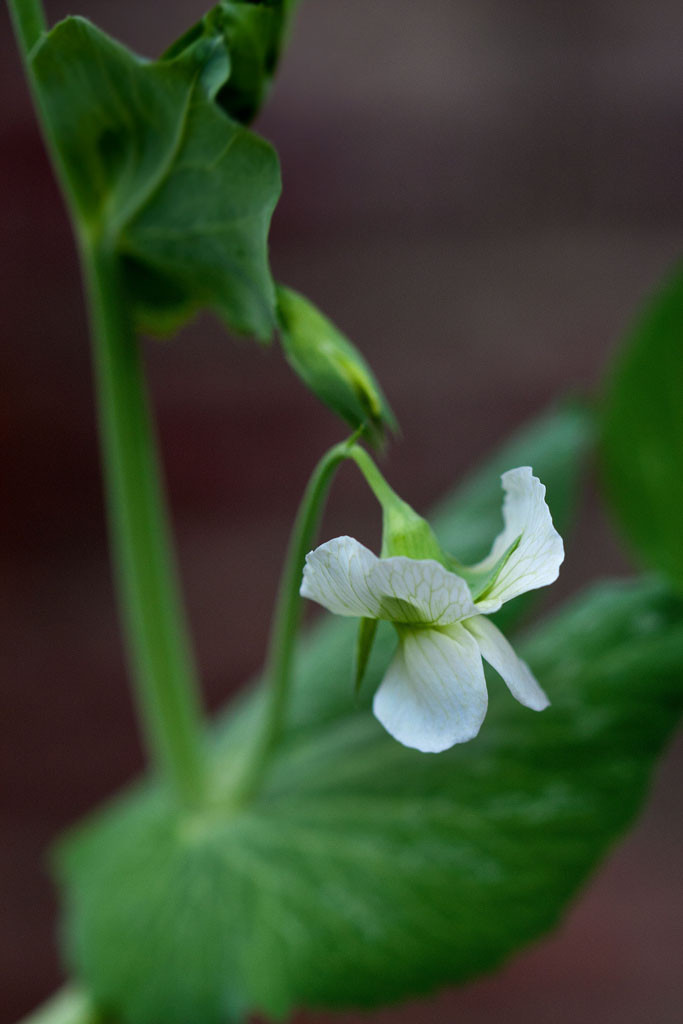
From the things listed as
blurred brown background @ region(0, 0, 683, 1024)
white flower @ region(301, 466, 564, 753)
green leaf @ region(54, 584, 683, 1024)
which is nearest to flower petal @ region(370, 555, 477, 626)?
white flower @ region(301, 466, 564, 753)

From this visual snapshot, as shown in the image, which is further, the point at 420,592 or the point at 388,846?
the point at 388,846

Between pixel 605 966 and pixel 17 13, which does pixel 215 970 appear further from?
pixel 605 966

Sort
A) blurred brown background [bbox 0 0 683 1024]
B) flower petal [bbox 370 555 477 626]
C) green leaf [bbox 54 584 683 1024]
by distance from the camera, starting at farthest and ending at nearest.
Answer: blurred brown background [bbox 0 0 683 1024] < green leaf [bbox 54 584 683 1024] < flower petal [bbox 370 555 477 626]

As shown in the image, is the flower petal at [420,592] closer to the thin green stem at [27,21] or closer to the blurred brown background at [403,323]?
the thin green stem at [27,21]

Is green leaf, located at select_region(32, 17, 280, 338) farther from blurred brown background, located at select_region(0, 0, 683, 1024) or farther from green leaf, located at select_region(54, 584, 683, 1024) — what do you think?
blurred brown background, located at select_region(0, 0, 683, 1024)

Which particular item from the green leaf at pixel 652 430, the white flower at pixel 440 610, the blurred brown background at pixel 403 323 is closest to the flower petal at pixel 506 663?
the white flower at pixel 440 610

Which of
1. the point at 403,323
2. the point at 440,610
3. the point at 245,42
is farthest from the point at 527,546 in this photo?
the point at 403,323

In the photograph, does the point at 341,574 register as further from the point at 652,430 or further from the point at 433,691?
the point at 652,430
